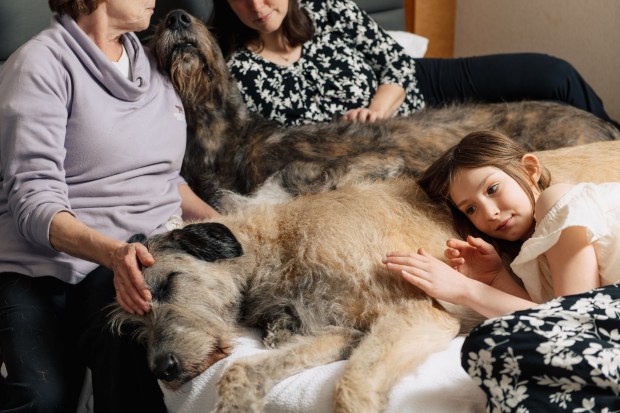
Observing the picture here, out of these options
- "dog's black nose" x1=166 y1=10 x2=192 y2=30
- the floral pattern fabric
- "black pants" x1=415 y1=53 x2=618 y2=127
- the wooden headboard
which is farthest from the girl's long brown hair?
the wooden headboard

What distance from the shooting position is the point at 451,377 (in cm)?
173

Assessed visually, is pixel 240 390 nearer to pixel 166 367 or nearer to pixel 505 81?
pixel 166 367

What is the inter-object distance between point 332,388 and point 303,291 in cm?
36

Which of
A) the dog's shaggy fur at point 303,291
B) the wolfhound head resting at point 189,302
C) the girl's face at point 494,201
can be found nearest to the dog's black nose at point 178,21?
the dog's shaggy fur at point 303,291

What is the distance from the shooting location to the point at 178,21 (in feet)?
9.11

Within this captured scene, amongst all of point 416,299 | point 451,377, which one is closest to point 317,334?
point 416,299

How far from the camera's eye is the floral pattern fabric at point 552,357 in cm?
149

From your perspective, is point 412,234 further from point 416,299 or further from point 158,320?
point 158,320

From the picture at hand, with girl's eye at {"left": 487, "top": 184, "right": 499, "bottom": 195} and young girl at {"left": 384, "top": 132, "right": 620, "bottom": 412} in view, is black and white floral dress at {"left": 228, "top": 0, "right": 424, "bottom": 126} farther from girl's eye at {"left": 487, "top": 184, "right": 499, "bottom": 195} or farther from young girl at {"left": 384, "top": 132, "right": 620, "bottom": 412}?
girl's eye at {"left": 487, "top": 184, "right": 499, "bottom": 195}

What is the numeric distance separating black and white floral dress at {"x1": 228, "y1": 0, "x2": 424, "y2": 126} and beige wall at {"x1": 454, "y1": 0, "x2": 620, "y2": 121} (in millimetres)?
1416

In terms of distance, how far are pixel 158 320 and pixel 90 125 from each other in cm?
71

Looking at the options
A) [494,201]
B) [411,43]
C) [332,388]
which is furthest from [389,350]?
[411,43]

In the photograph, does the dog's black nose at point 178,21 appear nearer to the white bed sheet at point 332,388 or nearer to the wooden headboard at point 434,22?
the white bed sheet at point 332,388

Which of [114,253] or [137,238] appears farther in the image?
[137,238]
